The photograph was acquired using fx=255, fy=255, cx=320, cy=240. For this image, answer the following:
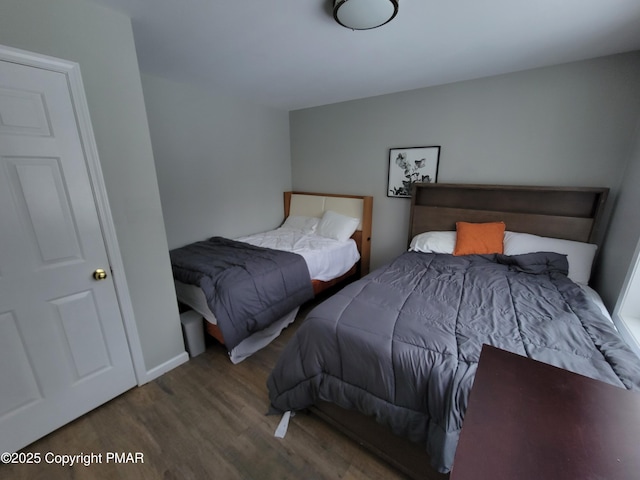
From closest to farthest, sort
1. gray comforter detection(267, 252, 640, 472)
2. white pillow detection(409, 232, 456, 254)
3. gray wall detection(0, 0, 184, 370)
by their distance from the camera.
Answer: gray comforter detection(267, 252, 640, 472), gray wall detection(0, 0, 184, 370), white pillow detection(409, 232, 456, 254)

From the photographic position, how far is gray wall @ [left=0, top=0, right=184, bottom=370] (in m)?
1.26

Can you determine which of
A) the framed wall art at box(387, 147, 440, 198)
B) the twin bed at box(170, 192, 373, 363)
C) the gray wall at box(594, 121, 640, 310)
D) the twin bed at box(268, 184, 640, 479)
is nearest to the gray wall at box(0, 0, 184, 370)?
the twin bed at box(170, 192, 373, 363)

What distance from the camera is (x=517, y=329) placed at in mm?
1336

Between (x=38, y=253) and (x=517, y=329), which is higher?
(x=38, y=253)

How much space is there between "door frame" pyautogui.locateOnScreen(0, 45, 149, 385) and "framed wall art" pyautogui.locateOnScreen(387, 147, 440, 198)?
2.75 metres

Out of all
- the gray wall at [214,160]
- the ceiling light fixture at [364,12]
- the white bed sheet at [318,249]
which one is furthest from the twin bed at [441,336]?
the gray wall at [214,160]

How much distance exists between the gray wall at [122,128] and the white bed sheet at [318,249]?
1.27 metres

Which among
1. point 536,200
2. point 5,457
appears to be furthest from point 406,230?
point 5,457

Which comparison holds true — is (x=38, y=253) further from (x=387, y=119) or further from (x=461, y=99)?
(x=461, y=99)

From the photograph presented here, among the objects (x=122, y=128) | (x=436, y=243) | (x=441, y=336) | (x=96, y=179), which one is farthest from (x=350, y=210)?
(x=96, y=179)

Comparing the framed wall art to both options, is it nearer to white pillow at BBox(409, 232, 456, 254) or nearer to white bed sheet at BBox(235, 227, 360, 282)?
white pillow at BBox(409, 232, 456, 254)

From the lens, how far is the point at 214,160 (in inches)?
122

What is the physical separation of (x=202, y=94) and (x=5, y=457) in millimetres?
3199

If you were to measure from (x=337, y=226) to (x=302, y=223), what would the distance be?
633mm
